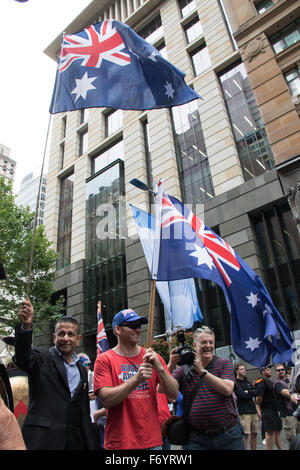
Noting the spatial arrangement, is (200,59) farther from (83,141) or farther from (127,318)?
(127,318)

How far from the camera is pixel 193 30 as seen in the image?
89.6ft

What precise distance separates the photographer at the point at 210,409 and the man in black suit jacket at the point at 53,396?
106cm

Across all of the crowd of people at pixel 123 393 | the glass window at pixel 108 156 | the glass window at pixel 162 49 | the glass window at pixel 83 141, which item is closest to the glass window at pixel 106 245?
the glass window at pixel 108 156

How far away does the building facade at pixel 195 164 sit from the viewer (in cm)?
1524

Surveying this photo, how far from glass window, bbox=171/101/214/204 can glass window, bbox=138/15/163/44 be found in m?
9.41

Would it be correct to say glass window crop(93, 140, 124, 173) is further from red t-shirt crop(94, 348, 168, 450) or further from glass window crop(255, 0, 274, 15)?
red t-shirt crop(94, 348, 168, 450)

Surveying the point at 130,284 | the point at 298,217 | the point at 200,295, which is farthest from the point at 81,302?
the point at 298,217

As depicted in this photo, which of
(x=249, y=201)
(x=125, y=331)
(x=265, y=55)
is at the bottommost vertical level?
(x=125, y=331)

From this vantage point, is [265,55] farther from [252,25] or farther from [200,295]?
[200,295]

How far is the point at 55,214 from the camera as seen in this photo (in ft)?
106

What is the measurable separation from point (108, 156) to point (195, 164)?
10.2 metres

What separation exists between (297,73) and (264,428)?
14.2 metres

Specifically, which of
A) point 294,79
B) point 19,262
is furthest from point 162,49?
point 19,262

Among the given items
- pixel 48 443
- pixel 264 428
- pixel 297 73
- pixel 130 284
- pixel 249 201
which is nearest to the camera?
pixel 48 443
